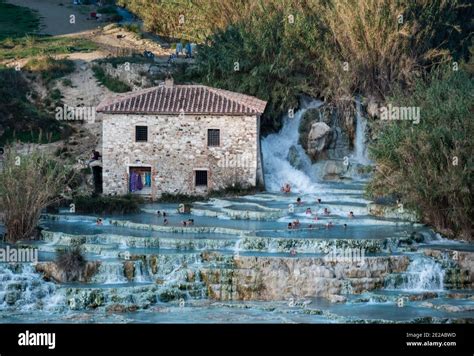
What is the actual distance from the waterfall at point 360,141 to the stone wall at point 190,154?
17.2 feet

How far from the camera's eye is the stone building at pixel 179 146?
2699 inches

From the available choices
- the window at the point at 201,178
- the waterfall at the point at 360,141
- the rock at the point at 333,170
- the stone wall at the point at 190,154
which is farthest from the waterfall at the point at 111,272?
the waterfall at the point at 360,141

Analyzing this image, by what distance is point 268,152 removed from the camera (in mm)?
72062

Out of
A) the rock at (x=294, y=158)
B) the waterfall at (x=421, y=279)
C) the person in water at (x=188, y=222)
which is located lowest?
the waterfall at (x=421, y=279)

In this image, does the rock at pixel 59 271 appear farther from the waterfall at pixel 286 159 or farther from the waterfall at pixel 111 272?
the waterfall at pixel 286 159

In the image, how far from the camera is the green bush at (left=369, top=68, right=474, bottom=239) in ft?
196

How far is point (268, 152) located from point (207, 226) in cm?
1153

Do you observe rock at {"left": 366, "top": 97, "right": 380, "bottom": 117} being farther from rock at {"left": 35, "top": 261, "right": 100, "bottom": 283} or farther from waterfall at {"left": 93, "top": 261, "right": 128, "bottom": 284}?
rock at {"left": 35, "top": 261, "right": 100, "bottom": 283}

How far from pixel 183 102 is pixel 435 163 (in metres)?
12.6

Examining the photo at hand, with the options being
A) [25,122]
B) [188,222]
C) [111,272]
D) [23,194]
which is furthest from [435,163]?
[25,122]

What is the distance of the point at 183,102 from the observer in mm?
69125

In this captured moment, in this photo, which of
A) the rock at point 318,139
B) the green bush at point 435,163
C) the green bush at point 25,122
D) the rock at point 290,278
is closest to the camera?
the rock at point 290,278

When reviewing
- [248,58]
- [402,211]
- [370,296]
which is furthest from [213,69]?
[370,296]

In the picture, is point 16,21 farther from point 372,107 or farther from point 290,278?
point 290,278
